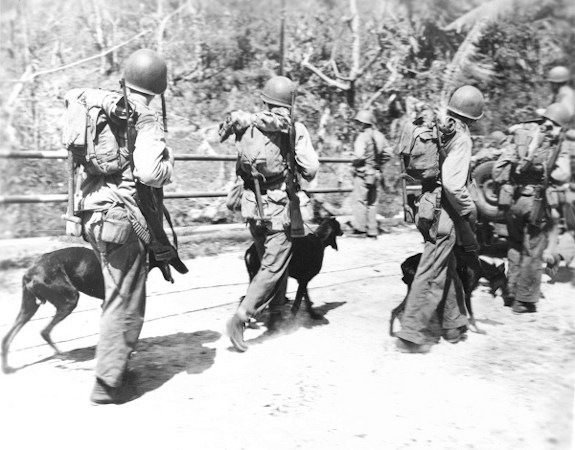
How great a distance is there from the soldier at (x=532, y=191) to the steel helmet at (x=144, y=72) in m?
3.43

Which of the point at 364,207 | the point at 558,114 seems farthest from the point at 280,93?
the point at 364,207

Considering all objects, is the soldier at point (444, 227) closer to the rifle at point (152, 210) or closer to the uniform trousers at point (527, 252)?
the uniform trousers at point (527, 252)

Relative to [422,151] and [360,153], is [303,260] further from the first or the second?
[360,153]

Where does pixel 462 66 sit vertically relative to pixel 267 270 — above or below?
above

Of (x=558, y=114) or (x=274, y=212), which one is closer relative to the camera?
(x=274, y=212)

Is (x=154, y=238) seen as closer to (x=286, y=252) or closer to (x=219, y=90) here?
(x=286, y=252)

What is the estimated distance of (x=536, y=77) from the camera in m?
14.1

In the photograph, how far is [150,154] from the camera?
3.28 meters

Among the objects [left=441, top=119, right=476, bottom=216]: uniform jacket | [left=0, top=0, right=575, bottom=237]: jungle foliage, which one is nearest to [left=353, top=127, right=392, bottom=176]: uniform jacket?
[left=0, top=0, right=575, bottom=237]: jungle foliage

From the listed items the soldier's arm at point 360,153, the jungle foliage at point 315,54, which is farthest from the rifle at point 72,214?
the jungle foliage at point 315,54

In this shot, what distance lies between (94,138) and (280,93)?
1.57 m

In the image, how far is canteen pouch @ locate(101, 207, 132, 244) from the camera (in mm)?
3348

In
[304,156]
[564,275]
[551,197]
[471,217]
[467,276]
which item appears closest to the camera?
[304,156]

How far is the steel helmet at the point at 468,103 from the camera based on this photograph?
14.6ft
